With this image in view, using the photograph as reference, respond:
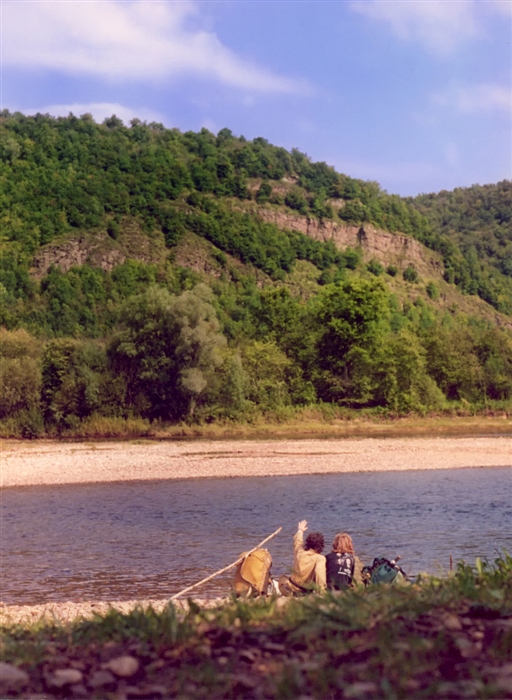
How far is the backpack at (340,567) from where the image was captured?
10.1 m

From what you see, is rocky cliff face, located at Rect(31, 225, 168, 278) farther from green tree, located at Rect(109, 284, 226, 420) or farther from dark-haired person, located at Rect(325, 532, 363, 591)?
dark-haired person, located at Rect(325, 532, 363, 591)

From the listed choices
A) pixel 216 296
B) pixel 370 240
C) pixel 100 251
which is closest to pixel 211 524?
pixel 216 296

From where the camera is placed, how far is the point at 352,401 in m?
64.2

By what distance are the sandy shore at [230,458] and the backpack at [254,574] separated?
896 inches

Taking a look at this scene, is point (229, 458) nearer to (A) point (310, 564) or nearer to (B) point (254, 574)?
(B) point (254, 574)

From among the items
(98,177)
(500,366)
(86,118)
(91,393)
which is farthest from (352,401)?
(86,118)

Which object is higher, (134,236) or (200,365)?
(134,236)

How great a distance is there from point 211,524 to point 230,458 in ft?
54.3

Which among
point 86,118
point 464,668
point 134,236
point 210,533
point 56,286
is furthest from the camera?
point 86,118

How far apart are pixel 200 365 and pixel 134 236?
5920 centimetres

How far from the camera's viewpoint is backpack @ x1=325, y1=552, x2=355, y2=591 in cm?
1008

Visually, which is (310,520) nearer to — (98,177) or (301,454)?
(301,454)

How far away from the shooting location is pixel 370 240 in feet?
459

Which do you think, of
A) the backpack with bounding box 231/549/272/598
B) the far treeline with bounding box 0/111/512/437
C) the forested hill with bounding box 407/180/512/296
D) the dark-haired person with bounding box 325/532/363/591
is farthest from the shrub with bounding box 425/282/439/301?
the dark-haired person with bounding box 325/532/363/591
